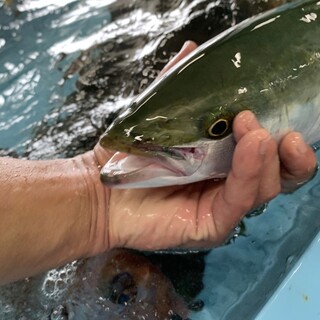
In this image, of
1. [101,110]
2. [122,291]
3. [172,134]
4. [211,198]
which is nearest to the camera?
[172,134]

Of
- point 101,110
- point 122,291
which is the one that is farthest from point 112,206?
point 101,110

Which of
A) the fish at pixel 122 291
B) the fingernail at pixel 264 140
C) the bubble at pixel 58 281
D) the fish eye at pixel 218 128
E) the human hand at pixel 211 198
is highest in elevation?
the fish eye at pixel 218 128

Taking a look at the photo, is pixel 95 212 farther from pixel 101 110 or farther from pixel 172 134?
pixel 101 110

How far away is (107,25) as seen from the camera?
75.5 inches

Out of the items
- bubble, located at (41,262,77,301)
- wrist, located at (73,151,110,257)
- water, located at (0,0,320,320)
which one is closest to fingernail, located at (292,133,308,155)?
water, located at (0,0,320,320)

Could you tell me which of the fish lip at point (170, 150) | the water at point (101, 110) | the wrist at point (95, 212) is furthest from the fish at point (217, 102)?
the water at point (101, 110)

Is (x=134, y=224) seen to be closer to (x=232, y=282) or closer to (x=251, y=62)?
(x=232, y=282)

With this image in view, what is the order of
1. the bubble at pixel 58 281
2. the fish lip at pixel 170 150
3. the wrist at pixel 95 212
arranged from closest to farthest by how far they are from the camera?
the fish lip at pixel 170 150 < the wrist at pixel 95 212 < the bubble at pixel 58 281

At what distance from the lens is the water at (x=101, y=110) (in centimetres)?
120

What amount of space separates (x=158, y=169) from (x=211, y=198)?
17 centimetres

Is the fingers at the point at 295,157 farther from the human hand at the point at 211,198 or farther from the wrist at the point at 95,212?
the wrist at the point at 95,212

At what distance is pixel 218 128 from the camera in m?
0.94

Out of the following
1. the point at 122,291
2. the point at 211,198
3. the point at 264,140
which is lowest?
the point at 122,291

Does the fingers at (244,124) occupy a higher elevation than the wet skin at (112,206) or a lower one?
higher
